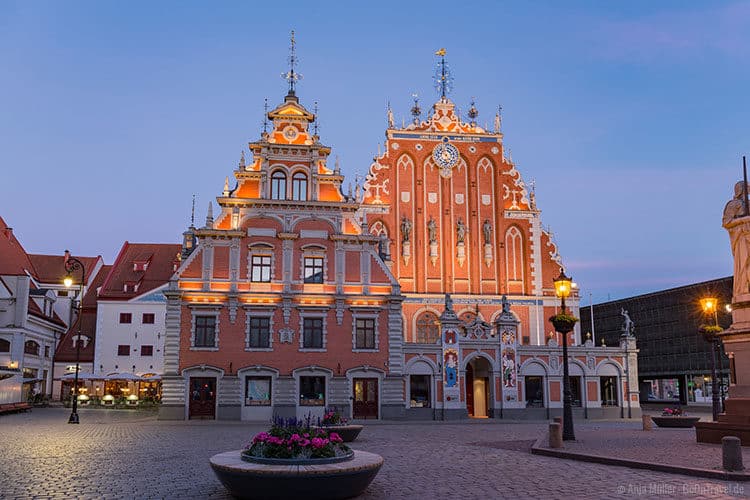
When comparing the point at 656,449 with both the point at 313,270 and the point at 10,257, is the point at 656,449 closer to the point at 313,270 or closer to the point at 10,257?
the point at 313,270

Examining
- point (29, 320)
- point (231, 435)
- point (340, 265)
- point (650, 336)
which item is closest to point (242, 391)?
point (340, 265)

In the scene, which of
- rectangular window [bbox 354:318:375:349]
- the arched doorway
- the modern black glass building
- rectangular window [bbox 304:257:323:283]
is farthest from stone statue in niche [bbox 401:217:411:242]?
the modern black glass building

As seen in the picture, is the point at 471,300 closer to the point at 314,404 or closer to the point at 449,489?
the point at 314,404

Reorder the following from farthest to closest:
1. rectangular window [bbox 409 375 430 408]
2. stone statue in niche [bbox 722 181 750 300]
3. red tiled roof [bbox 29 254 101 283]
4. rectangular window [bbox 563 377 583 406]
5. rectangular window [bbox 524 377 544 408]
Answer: red tiled roof [bbox 29 254 101 283], rectangular window [bbox 563 377 583 406], rectangular window [bbox 524 377 544 408], rectangular window [bbox 409 375 430 408], stone statue in niche [bbox 722 181 750 300]

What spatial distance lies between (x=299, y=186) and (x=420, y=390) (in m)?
12.9

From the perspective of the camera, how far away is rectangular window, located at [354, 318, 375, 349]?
37.4 m

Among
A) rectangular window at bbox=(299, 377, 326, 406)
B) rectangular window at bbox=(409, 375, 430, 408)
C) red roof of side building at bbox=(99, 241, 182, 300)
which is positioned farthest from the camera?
red roof of side building at bbox=(99, 241, 182, 300)

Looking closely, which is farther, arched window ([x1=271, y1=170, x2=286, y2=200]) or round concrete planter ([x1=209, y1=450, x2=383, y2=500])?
arched window ([x1=271, y1=170, x2=286, y2=200])

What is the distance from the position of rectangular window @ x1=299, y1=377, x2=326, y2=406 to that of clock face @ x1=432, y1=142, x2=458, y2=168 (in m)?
20.0

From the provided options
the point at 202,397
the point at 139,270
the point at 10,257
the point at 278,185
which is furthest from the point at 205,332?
the point at 139,270

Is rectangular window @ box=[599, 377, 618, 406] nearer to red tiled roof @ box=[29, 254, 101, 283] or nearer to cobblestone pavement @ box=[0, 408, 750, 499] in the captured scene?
cobblestone pavement @ box=[0, 408, 750, 499]

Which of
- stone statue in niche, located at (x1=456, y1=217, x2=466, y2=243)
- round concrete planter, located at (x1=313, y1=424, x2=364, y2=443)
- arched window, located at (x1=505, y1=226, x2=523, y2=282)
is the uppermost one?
stone statue in niche, located at (x1=456, y1=217, x2=466, y2=243)

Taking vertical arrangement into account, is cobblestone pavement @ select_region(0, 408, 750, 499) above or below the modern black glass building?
below

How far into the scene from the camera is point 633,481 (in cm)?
1302
